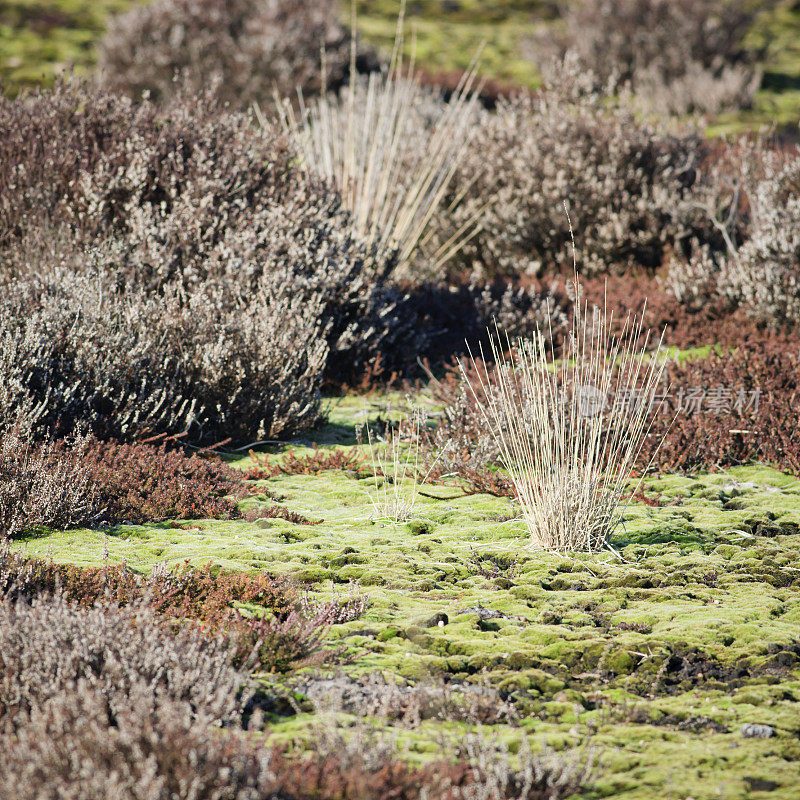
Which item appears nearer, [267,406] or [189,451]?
[189,451]

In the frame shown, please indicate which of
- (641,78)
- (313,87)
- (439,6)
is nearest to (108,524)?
(313,87)

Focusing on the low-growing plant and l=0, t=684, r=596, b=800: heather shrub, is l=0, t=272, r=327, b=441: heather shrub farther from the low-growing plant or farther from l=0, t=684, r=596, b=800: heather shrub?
l=0, t=684, r=596, b=800: heather shrub

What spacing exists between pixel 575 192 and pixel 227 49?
22.2 ft

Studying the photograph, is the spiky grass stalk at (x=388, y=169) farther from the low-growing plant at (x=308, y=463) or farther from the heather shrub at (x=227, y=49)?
the heather shrub at (x=227, y=49)

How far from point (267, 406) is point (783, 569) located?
3.10 meters

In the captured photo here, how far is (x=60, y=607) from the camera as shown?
7.93 ft

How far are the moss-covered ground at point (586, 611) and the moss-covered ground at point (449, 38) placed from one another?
9404mm

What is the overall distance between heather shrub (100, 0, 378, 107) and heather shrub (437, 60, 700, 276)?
14.8 ft

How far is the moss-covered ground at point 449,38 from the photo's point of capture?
47.0 ft

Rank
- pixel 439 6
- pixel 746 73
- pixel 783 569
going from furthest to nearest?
pixel 439 6 → pixel 746 73 → pixel 783 569

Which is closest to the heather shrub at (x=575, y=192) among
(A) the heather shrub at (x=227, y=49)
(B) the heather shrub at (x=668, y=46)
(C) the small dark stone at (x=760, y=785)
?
(A) the heather shrub at (x=227, y=49)

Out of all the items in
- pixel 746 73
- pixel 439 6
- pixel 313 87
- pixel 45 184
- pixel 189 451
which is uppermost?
pixel 439 6

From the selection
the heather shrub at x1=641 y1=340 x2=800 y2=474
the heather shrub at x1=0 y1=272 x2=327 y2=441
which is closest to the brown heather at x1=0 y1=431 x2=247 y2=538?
the heather shrub at x1=0 y1=272 x2=327 y2=441

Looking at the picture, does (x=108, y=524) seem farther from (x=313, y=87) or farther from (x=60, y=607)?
(x=313, y=87)
